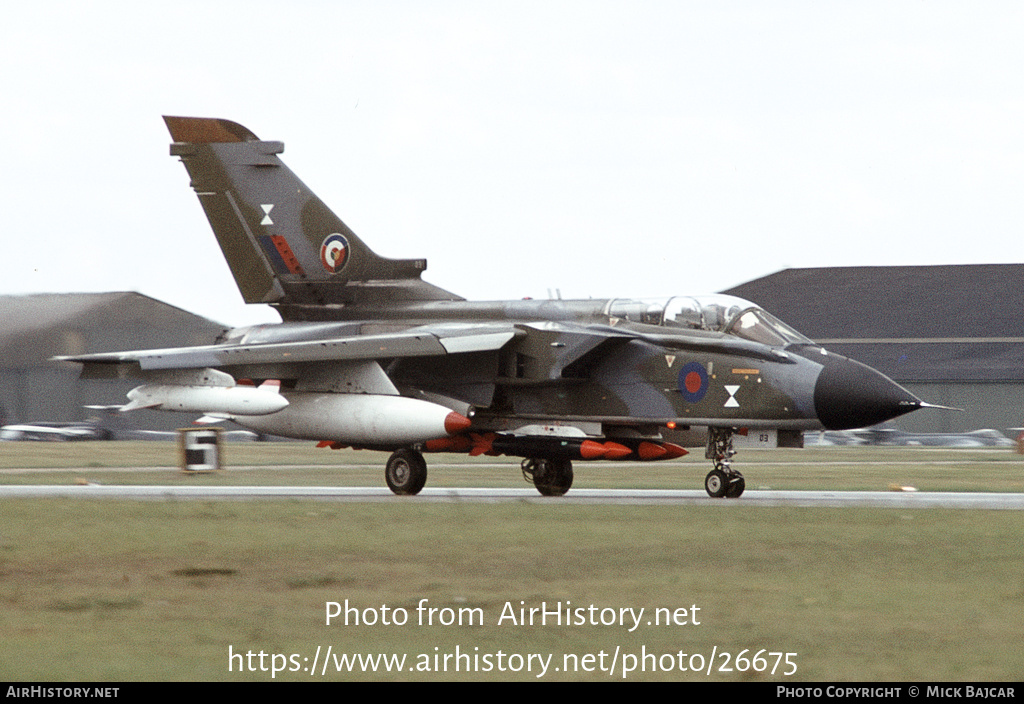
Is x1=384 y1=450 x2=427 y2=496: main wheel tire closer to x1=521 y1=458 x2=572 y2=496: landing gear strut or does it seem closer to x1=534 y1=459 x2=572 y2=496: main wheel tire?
x1=521 y1=458 x2=572 y2=496: landing gear strut

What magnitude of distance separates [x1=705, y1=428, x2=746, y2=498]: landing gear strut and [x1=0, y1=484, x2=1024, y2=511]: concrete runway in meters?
0.18

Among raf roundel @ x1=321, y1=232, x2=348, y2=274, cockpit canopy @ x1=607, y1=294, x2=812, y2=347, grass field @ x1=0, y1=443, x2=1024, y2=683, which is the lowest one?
grass field @ x1=0, y1=443, x2=1024, y2=683

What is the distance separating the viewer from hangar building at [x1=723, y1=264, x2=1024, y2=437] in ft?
214

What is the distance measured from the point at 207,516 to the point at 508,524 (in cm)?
347

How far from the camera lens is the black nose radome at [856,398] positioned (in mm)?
18188

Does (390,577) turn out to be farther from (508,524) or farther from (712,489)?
(712,489)

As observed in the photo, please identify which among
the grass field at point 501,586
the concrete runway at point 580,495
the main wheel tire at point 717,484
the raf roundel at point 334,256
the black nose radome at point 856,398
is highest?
the raf roundel at point 334,256

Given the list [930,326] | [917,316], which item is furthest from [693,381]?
[917,316]

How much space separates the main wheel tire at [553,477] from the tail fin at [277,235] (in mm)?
3367

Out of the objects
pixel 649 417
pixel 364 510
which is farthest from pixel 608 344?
pixel 364 510

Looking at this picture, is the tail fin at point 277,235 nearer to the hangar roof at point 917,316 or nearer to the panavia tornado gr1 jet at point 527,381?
the panavia tornado gr1 jet at point 527,381

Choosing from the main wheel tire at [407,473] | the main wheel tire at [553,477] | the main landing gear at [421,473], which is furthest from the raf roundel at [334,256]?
the main wheel tire at [553,477]

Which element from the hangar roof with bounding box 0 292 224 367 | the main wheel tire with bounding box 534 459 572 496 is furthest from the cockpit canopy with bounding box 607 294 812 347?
the hangar roof with bounding box 0 292 224 367
